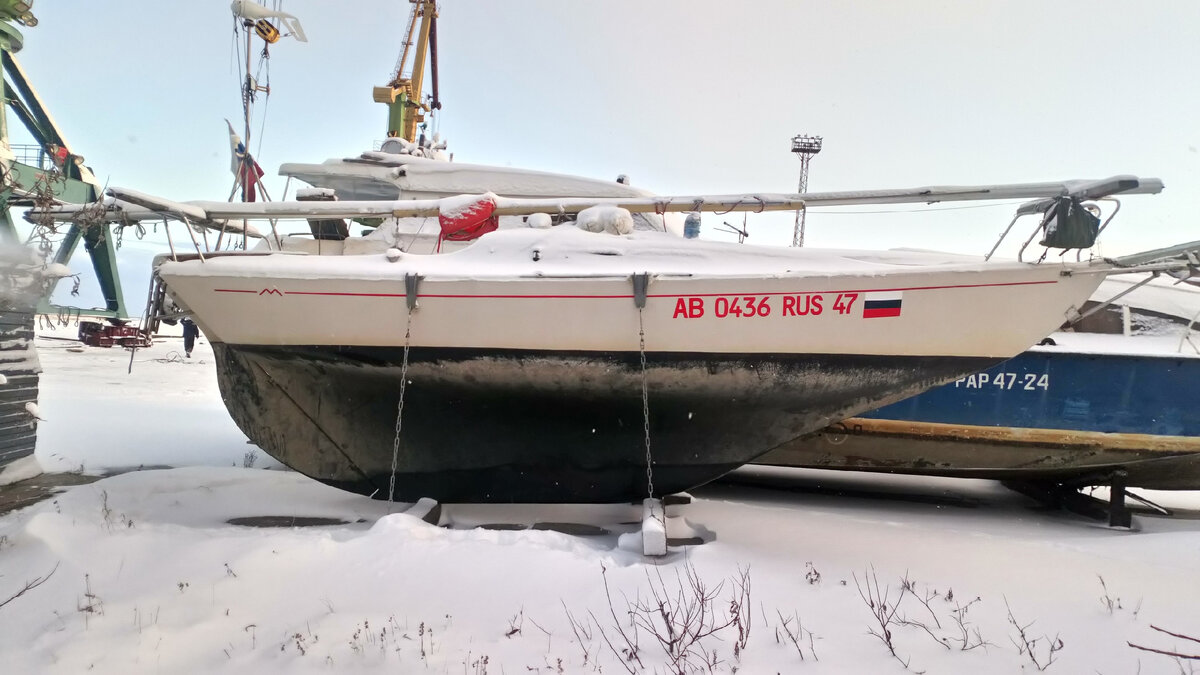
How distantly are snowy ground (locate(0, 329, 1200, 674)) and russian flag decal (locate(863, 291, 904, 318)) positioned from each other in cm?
151

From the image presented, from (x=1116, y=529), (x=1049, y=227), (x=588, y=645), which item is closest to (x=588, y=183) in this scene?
(x=1049, y=227)

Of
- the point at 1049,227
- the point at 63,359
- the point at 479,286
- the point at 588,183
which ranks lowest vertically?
the point at 63,359

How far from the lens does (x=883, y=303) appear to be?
402 centimetres

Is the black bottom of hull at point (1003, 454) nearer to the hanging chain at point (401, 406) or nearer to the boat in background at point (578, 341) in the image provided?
the boat in background at point (578, 341)

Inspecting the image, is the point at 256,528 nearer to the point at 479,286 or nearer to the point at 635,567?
the point at 479,286

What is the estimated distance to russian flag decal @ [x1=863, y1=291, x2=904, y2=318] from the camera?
13.2ft

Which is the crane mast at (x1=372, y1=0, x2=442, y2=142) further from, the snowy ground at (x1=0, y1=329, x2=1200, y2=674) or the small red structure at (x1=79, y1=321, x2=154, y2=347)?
the small red structure at (x1=79, y1=321, x2=154, y2=347)

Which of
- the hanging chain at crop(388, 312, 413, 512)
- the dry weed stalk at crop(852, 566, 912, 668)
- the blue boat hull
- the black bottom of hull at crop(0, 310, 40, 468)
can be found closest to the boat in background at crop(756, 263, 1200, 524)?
the blue boat hull

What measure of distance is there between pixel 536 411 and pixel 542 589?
1613mm

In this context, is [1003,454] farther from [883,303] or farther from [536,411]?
[536,411]

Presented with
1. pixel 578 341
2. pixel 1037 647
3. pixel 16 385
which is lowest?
pixel 1037 647

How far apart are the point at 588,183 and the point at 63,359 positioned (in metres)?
17.0

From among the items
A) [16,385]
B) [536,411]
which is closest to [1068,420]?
[536,411]

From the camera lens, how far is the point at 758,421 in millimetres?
4367
